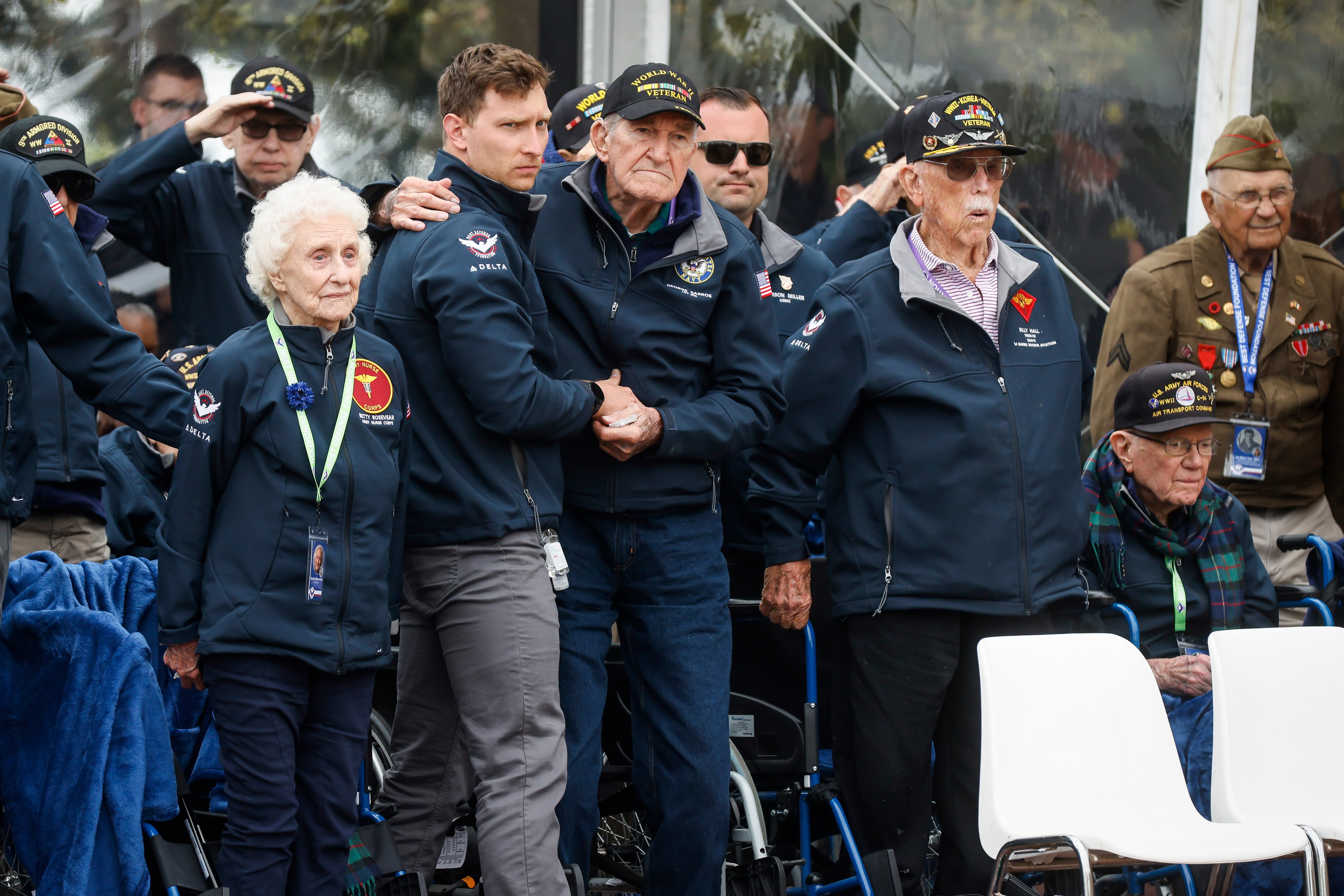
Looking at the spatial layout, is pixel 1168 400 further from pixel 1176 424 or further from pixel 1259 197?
pixel 1259 197

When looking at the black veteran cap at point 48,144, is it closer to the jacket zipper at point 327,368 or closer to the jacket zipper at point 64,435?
the jacket zipper at point 64,435

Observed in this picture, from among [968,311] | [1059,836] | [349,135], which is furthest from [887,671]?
[349,135]

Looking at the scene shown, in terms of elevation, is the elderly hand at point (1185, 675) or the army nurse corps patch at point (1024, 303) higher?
the army nurse corps patch at point (1024, 303)

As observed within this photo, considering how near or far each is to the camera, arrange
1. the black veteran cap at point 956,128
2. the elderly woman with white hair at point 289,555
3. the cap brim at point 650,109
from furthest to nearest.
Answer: the black veteran cap at point 956,128 < the cap brim at point 650,109 < the elderly woman with white hair at point 289,555

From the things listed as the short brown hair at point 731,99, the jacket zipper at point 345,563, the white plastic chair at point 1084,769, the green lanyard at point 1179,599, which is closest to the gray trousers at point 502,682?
the jacket zipper at point 345,563

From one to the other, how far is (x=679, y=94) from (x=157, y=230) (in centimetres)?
180

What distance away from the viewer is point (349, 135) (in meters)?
5.80

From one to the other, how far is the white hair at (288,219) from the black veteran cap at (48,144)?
2.87ft

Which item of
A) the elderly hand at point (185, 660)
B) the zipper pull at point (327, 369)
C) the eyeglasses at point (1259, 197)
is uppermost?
the eyeglasses at point (1259, 197)

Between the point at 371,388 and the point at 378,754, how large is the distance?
4.04 feet

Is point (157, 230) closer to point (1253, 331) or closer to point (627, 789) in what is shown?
point (627, 789)

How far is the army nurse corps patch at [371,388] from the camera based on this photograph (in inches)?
120

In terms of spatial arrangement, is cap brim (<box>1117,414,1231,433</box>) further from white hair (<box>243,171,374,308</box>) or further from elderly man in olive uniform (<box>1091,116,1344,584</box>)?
white hair (<box>243,171,374,308</box>)

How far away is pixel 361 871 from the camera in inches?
125
